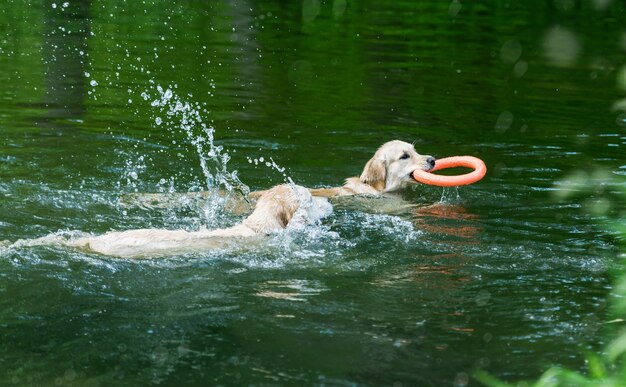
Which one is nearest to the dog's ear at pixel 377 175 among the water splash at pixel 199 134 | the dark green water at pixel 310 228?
the dark green water at pixel 310 228

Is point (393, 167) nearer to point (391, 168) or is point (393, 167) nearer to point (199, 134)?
point (391, 168)

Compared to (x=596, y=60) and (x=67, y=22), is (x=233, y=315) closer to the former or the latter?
(x=596, y=60)

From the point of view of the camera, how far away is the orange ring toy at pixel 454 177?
9859 millimetres

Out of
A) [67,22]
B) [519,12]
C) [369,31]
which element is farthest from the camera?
[519,12]

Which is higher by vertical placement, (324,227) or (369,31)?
(369,31)

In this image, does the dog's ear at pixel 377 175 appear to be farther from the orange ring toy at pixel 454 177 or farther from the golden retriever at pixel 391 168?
the orange ring toy at pixel 454 177

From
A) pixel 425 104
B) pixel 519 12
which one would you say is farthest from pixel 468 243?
pixel 519 12

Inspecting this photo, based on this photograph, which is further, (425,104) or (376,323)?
(425,104)

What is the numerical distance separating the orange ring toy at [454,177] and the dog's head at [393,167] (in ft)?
0.44

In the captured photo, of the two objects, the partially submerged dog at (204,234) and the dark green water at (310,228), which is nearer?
the dark green water at (310,228)

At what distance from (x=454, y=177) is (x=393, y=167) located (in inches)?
35.7

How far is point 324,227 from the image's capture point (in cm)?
856

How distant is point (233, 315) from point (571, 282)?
8.88 ft

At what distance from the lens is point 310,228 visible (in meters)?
8.23
